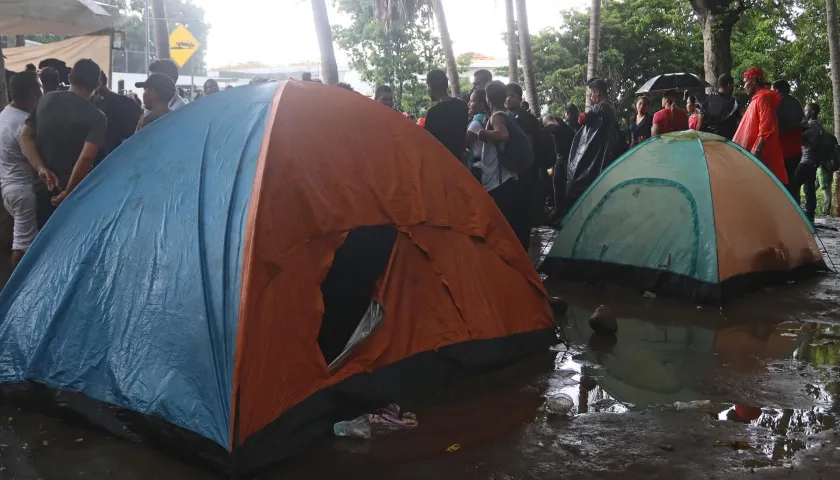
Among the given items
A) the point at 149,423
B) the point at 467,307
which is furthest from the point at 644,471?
the point at 149,423

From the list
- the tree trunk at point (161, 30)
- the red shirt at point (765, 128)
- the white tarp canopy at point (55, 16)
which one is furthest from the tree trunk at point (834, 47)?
the tree trunk at point (161, 30)

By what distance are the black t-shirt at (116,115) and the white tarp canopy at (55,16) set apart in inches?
95.4

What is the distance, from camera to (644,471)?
3.52m

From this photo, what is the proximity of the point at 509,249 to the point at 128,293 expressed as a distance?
231 centimetres

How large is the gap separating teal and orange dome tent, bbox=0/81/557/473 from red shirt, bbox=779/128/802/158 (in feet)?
19.3

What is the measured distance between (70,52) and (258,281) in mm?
12600

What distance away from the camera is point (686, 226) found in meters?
6.54

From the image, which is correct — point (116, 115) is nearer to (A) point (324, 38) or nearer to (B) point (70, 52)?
(A) point (324, 38)

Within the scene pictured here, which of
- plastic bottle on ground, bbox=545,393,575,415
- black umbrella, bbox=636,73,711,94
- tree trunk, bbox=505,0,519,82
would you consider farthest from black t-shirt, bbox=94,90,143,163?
tree trunk, bbox=505,0,519,82

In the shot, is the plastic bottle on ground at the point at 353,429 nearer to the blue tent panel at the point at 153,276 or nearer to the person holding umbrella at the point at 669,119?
the blue tent panel at the point at 153,276

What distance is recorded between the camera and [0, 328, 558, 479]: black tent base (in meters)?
3.45

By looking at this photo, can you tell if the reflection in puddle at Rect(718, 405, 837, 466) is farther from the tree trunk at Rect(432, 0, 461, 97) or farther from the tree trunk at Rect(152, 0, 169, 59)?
the tree trunk at Rect(152, 0, 169, 59)

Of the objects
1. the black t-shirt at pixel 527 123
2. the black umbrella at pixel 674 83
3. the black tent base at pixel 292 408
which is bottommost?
the black tent base at pixel 292 408

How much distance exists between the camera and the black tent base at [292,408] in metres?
3.45
